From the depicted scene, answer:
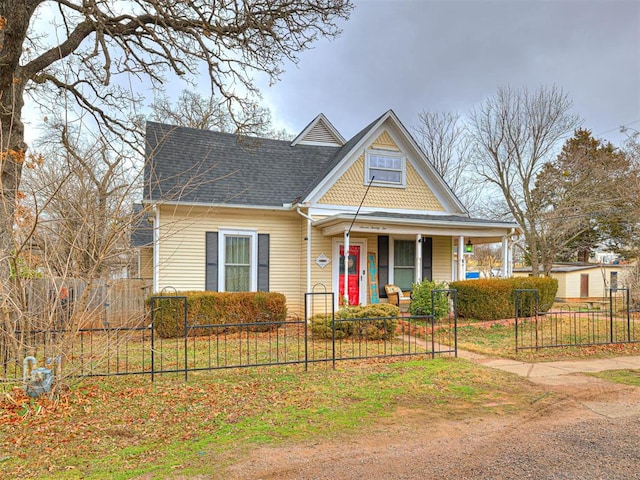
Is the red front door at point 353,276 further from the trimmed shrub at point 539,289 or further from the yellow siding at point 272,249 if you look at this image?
the trimmed shrub at point 539,289

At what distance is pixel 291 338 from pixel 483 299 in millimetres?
5505

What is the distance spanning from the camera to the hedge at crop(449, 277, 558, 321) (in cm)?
1185

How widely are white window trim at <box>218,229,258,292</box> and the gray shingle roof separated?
867mm

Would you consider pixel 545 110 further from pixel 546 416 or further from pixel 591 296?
pixel 546 416

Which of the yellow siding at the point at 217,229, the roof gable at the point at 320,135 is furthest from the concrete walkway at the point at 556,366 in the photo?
the roof gable at the point at 320,135

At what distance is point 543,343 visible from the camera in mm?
9031

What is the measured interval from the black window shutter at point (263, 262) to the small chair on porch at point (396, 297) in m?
3.77

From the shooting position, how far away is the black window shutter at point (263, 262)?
12461 mm

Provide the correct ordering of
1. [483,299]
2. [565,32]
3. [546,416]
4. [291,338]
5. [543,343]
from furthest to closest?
[565,32] → [483,299] → [291,338] → [543,343] → [546,416]

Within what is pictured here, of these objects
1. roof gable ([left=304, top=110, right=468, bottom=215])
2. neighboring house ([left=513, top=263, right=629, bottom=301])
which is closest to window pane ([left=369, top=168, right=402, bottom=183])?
roof gable ([left=304, top=110, right=468, bottom=215])

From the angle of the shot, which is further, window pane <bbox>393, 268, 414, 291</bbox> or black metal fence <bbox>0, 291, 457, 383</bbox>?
window pane <bbox>393, 268, 414, 291</bbox>

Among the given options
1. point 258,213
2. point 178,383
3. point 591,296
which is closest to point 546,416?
point 178,383

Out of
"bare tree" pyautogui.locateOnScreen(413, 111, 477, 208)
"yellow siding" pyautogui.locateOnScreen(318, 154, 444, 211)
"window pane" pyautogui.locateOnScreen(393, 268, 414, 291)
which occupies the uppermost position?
"bare tree" pyautogui.locateOnScreen(413, 111, 477, 208)

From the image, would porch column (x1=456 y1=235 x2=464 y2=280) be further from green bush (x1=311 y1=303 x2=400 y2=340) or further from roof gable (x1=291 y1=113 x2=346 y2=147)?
roof gable (x1=291 y1=113 x2=346 y2=147)
